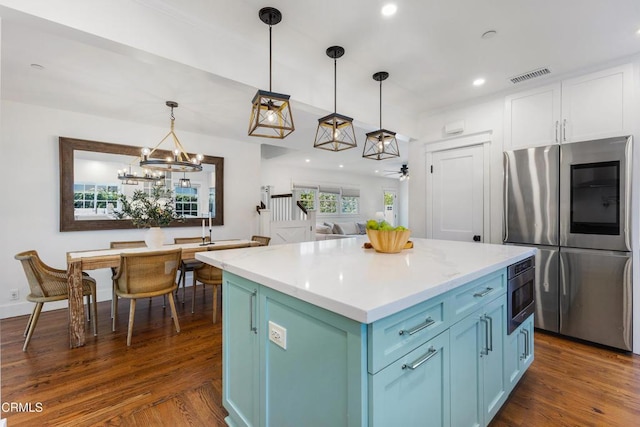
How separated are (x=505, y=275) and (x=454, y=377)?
764 millimetres

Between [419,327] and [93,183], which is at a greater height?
[93,183]

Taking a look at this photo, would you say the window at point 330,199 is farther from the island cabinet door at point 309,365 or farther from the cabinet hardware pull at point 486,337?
the island cabinet door at point 309,365

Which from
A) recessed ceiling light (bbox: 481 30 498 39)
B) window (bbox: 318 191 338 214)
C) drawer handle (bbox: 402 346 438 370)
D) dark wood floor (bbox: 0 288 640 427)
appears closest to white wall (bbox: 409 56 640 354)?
dark wood floor (bbox: 0 288 640 427)

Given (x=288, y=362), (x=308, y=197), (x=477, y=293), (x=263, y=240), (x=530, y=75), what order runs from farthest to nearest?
(x=308, y=197), (x=263, y=240), (x=530, y=75), (x=477, y=293), (x=288, y=362)

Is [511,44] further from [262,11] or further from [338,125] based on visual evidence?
[262,11]

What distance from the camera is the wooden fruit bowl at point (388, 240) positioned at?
6.29 feet

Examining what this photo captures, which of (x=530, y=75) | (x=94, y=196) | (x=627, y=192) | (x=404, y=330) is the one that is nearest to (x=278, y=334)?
(x=404, y=330)

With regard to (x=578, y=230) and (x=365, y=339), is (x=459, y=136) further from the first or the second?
(x=365, y=339)

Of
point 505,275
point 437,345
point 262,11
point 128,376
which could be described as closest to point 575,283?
point 505,275

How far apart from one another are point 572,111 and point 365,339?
3279 mm

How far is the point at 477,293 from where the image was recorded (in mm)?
1436

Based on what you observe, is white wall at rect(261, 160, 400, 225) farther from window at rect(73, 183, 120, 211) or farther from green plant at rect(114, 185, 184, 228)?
green plant at rect(114, 185, 184, 228)

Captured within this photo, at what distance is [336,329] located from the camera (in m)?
0.97

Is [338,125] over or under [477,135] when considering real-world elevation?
under
